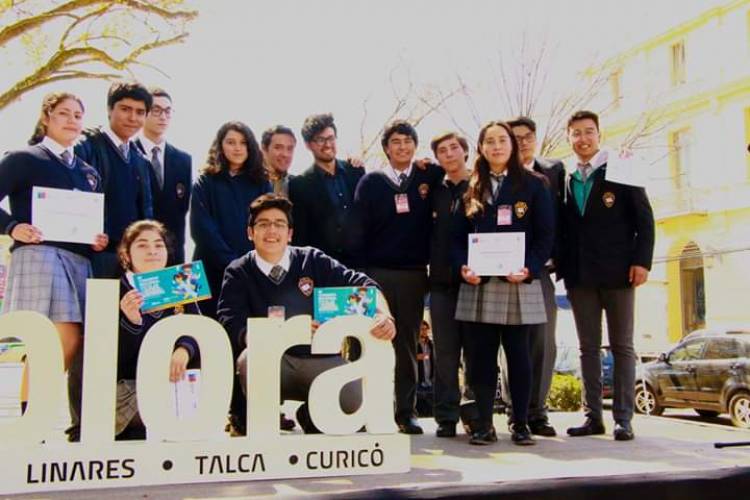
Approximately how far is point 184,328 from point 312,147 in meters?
1.51

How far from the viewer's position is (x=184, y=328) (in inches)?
97.8

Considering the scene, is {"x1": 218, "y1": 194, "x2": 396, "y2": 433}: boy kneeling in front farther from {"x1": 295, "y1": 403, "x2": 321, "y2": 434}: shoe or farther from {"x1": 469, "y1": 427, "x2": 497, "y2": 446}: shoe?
{"x1": 469, "y1": 427, "x2": 497, "y2": 446}: shoe

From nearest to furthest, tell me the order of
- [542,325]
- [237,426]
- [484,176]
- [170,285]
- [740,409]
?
[170,285], [237,426], [484,176], [542,325], [740,409]

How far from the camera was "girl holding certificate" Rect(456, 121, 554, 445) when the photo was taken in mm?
3170

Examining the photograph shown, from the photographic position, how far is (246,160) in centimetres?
348

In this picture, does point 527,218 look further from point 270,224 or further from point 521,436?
point 270,224

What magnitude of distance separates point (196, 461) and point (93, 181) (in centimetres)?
123

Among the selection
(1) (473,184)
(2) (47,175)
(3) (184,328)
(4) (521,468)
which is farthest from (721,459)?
(2) (47,175)

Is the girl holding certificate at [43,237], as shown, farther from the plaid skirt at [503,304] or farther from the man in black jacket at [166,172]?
the plaid skirt at [503,304]

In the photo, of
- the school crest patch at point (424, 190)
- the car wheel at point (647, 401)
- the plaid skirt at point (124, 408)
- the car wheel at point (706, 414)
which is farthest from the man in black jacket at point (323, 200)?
the car wheel at point (706, 414)

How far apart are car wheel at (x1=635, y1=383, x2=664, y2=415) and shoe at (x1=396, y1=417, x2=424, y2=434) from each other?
685 centimetres

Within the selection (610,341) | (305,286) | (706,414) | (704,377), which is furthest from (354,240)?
(706,414)

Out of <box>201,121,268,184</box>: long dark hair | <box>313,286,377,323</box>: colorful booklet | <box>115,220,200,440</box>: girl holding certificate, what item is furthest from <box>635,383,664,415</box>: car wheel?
<box>115,220,200,440</box>: girl holding certificate

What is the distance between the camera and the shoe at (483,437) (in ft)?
10.3
